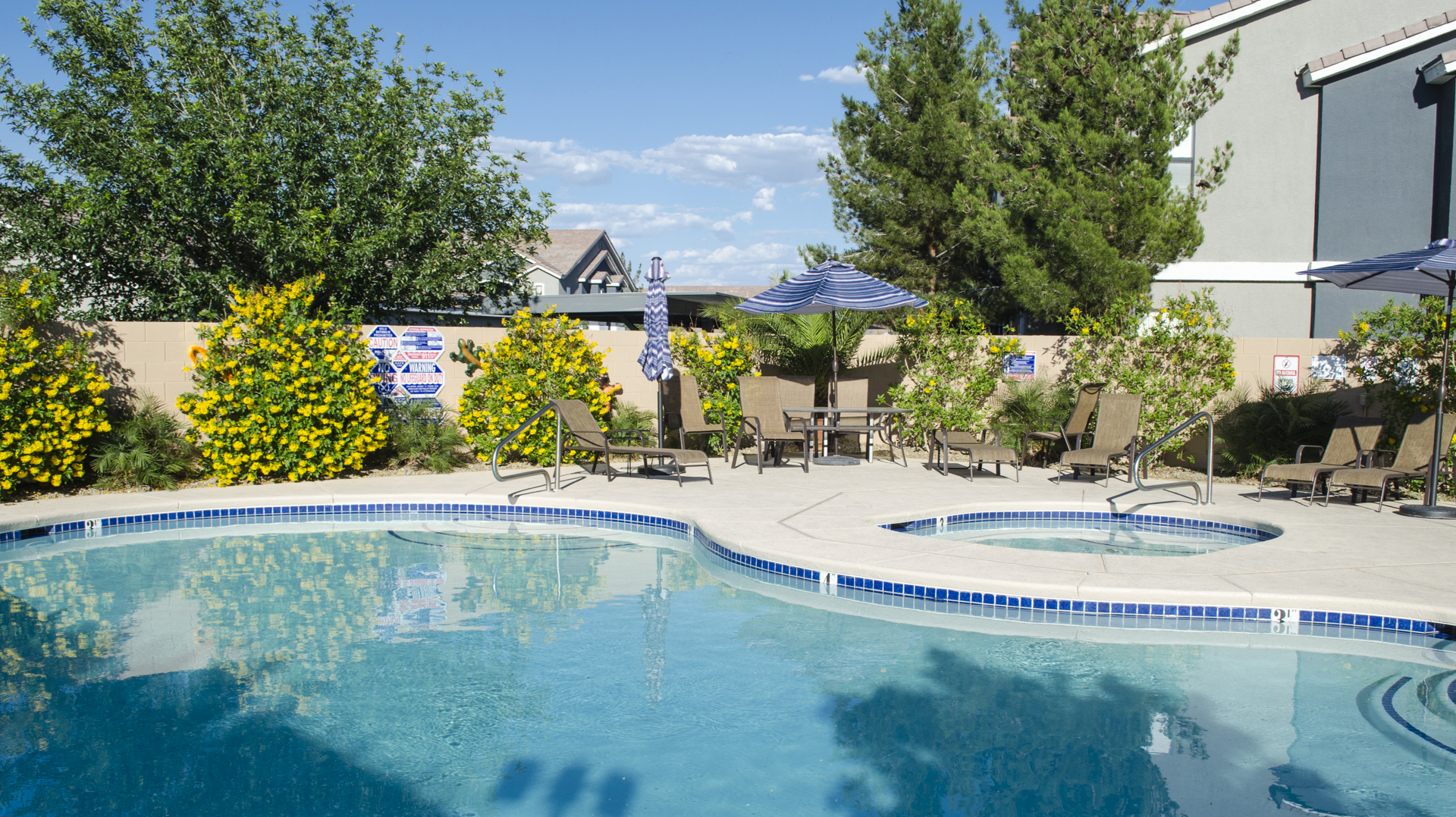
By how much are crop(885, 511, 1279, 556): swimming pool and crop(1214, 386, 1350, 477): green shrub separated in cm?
255

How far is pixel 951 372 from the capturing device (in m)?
11.5

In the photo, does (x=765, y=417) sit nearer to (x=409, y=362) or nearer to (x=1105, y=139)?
(x=409, y=362)

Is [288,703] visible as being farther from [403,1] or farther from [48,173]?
[403,1]

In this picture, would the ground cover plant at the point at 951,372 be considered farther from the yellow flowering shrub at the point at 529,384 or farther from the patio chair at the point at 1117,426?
the yellow flowering shrub at the point at 529,384

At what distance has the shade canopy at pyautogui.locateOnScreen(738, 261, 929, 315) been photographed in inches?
399

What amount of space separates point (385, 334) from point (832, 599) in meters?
7.44

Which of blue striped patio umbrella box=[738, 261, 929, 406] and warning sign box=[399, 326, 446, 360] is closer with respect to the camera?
blue striped patio umbrella box=[738, 261, 929, 406]

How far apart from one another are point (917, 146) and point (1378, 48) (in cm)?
684

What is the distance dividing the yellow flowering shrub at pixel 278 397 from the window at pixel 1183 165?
13.1 metres


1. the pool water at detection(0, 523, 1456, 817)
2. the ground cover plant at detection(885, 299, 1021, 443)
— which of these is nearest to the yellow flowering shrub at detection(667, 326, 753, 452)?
the ground cover plant at detection(885, 299, 1021, 443)

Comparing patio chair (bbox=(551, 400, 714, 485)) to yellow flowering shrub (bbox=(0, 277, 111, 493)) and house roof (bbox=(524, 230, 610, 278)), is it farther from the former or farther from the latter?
house roof (bbox=(524, 230, 610, 278))

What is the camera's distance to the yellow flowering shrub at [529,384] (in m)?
10.4

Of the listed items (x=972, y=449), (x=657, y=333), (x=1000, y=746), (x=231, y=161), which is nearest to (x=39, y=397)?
(x=231, y=161)

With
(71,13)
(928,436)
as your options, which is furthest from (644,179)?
(928,436)
